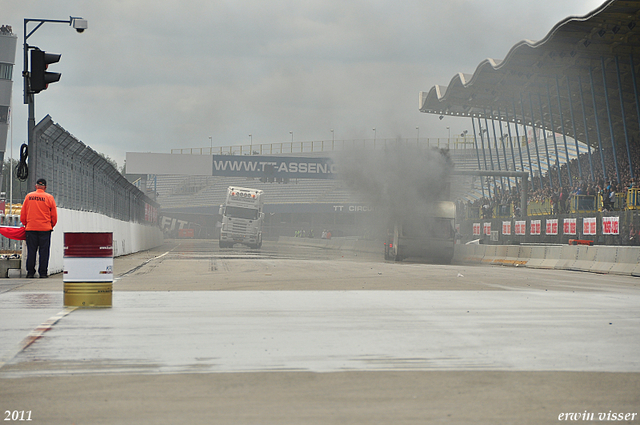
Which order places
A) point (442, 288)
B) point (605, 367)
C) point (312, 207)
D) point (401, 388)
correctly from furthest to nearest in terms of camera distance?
1. point (312, 207)
2. point (442, 288)
3. point (605, 367)
4. point (401, 388)

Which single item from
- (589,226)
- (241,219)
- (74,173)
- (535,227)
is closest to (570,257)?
(589,226)

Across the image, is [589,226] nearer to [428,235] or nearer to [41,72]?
[428,235]

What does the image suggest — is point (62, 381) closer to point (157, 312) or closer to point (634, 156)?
point (157, 312)

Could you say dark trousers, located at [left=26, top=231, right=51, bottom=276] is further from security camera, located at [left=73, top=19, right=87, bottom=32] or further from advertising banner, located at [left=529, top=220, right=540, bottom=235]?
advertising banner, located at [left=529, top=220, right=540, bottom=235]

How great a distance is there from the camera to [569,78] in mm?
47406

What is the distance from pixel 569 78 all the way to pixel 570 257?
87.5ft

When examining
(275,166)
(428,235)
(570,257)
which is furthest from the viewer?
(275,166)

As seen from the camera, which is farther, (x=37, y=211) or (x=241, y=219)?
(x=241, y=219)

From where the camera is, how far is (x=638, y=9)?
3434 centimetres

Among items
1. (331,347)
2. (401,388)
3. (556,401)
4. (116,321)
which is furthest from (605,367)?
(116,321)

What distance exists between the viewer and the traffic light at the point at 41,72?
48.9 ft

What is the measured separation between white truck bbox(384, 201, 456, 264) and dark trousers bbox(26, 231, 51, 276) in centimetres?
1782

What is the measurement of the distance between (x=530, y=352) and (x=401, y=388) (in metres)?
1.94

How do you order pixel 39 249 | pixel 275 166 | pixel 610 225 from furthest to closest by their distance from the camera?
pixel 275 166, pixel 610 225, pixel 39 249
